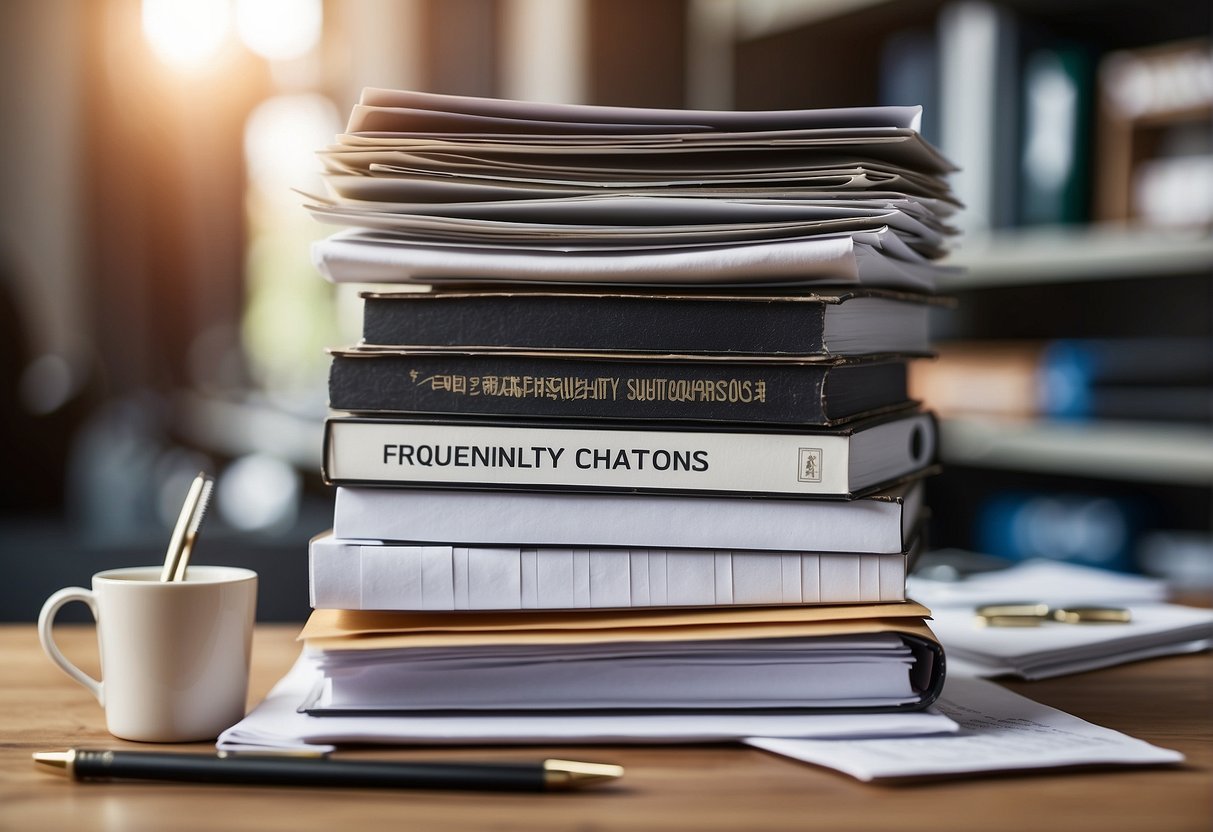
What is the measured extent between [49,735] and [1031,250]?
5.46 feet

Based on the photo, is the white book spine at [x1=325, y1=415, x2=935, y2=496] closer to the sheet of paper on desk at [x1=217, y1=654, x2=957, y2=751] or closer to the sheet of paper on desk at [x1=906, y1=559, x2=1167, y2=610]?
the sheet of paper on desk at [x1=217, y1=654, x2=957, y2=751]

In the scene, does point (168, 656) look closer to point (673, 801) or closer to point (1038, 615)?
point (673, 801)

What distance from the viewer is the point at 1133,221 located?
1.84m

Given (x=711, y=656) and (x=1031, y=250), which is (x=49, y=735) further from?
(x=1031, y=250)

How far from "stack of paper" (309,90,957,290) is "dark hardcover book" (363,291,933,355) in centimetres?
1

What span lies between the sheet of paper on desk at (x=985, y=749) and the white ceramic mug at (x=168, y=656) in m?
0.25

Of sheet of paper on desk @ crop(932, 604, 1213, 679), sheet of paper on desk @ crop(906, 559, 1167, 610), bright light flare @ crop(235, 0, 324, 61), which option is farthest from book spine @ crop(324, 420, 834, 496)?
bright light flare @ crop(235, 0, 324, 61)

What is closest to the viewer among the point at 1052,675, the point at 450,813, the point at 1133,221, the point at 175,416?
the point at 450,813

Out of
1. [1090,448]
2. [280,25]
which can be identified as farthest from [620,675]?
[280,25]

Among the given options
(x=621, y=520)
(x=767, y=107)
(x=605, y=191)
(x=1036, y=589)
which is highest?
(x=767, y=107)

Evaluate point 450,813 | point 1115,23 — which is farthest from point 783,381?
point 1115,23

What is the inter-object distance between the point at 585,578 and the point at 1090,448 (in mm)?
1486

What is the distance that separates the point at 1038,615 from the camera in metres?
0.84

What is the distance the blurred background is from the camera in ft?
5.92
